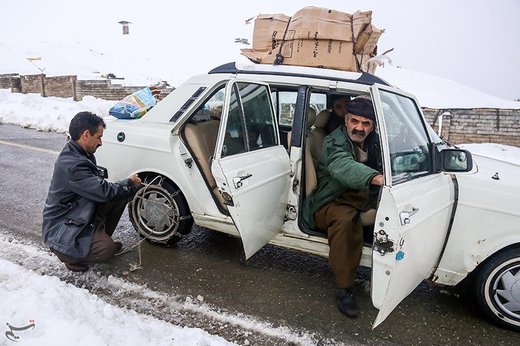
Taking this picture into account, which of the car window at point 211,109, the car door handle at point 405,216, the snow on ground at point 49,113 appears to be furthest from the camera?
the snow on ground at point 49,113

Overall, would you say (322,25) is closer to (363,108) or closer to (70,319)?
(363,108)

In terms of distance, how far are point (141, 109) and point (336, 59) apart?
6.99 feet

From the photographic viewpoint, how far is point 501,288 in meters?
2.71

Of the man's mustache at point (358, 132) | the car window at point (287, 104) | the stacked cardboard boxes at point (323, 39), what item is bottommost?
the man's mustache at point (358, 132)

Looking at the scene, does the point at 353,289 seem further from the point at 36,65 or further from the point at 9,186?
the point at 36,65

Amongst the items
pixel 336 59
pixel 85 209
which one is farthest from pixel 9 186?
pixel 336 59

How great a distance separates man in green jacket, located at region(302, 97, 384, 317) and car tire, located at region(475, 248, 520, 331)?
890mm

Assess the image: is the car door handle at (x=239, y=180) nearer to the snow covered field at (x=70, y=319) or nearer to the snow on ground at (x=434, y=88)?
the snow covered field at (x=70, y=319)

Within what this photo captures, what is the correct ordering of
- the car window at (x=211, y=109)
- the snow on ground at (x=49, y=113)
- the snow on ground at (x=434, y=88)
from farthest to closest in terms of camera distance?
the snow on ground at (x=434, y=88) < the snow on ground at (x=49, y=113) < the car window at (x=211, y=109)

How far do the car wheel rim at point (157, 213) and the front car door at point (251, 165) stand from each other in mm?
1006

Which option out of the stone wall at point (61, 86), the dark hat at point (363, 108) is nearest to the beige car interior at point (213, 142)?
the dark hat at point (363, 108)

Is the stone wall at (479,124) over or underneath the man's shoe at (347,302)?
over

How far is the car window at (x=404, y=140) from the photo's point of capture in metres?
2.56

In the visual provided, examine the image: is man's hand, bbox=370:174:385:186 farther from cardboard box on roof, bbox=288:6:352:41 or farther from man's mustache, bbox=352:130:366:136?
cardboard box on roof, bbox=288:6:352:41
